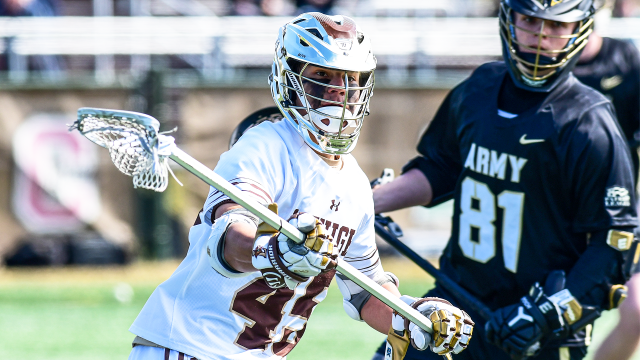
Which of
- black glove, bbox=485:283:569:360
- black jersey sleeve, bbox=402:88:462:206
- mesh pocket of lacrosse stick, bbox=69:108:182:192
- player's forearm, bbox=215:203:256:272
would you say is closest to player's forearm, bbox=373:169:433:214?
black jersey sleeve, bbox=402:88:462:206

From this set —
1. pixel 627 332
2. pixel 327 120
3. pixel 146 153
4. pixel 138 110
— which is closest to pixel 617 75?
pixel 627 332

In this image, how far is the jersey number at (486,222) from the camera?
3.91 metres

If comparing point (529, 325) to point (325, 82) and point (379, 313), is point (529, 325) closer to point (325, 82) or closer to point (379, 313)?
point (379, 313)

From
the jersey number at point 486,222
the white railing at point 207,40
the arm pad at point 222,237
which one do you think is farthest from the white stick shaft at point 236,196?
the white railing at point 207,40

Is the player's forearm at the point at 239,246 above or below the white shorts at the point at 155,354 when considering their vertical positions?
above

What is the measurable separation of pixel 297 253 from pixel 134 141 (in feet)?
1.86

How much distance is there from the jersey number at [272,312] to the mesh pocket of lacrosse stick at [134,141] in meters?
0.58

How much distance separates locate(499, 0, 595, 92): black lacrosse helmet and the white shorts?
1.92 meters

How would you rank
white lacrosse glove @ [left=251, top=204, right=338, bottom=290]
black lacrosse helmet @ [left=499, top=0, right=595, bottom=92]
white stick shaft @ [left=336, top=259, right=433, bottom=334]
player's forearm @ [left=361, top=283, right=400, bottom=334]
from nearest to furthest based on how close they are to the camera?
white lacrosse glove @ [left=251, top=204, right=338, bottom=290] < white stick shaft @ [left=336, top=259, right=433, bottom=334] < player's forearm @ [left=361, top=283, right=400, bottom=334] < black lacrosse helmet @ [left=499, top=0, right=595, bottom=92]

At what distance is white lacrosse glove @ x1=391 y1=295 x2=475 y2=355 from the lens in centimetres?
311

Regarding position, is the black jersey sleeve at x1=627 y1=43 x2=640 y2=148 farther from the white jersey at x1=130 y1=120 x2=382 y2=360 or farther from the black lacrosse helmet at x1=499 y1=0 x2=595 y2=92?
the white jersey at x1=130 y1=120 x2=382 y2=360

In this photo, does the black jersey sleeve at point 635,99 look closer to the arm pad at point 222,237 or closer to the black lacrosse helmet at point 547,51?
the black lacrosse helmet at point 547,51

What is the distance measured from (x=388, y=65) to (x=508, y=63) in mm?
6896

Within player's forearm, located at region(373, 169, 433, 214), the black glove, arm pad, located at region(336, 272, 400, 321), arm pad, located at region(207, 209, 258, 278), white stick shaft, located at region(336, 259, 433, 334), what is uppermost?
arm pad, located at region(207, 209, 258, 278)
